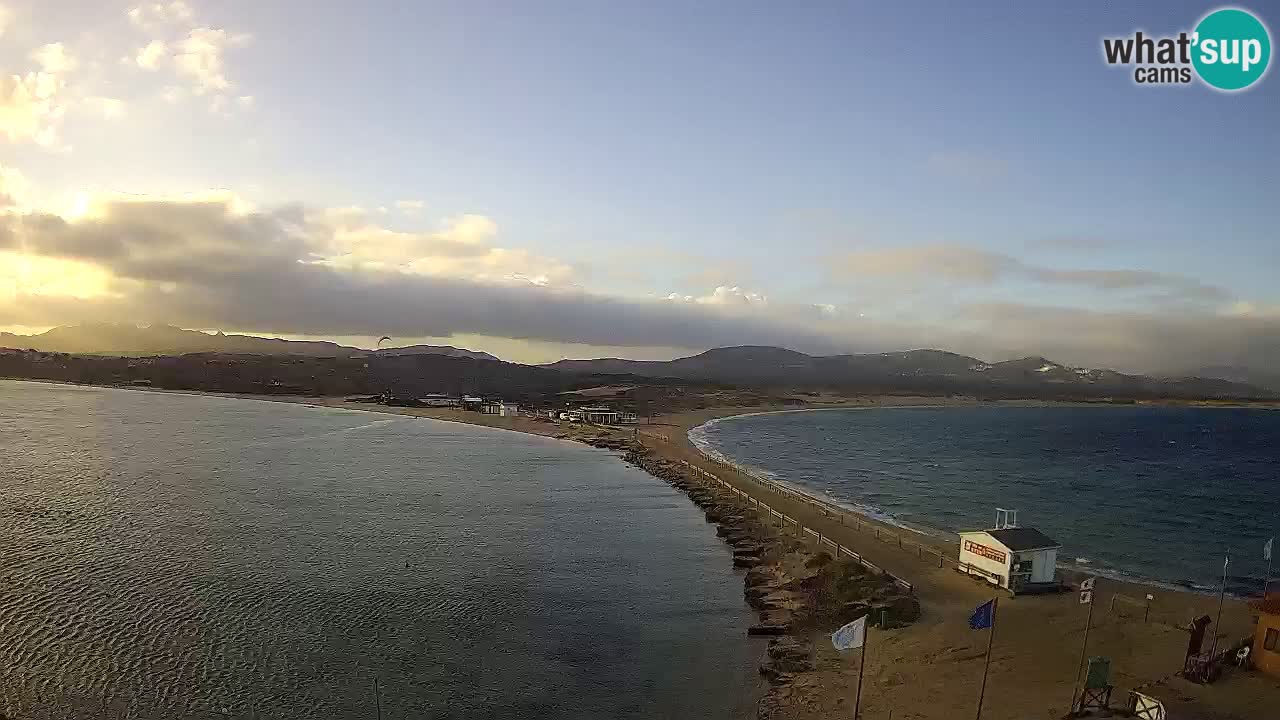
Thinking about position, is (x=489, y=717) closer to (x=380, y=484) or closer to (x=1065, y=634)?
(x=1065, y=634)

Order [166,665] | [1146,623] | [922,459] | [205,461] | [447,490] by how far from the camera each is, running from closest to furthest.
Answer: [166,665]
[1146,623]
[447,490]
[205,461]
[922,459]

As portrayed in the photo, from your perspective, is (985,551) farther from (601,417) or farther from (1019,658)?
(601,417)

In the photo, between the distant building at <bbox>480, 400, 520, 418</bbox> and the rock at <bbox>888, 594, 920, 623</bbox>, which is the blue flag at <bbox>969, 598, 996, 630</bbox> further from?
the distant building at <bbox>480, 400, 520, 418</bbox>

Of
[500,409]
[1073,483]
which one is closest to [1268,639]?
[1073,483]

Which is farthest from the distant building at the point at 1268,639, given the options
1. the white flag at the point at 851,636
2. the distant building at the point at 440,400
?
the distant building at the point at 440,400

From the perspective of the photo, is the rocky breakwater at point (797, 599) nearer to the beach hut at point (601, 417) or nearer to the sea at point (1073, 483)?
the sea at point (1073, 483)

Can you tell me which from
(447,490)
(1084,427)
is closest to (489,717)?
(447,490)

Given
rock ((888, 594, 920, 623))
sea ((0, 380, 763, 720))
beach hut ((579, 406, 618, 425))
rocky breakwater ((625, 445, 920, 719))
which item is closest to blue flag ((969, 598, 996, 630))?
rocky breakwater ((625, 445, 920, 719))
